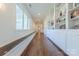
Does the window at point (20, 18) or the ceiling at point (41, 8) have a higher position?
the ceiling at point (41, 8)

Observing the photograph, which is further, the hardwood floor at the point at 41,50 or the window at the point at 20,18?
the window at the point at 20,18

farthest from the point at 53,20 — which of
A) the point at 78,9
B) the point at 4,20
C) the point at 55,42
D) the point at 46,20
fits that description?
the point at 4,20

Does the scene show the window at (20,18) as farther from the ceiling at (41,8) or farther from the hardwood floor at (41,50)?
the hardwood floor at (41,50)

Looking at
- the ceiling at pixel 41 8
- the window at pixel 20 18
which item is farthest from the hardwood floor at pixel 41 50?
the ceiling at pixel 41 8

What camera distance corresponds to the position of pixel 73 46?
10.5 feet

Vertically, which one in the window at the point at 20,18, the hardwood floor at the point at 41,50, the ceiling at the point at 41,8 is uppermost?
the ceiling at the point at 41,8

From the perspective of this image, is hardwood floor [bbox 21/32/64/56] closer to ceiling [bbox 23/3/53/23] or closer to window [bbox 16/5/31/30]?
window [bbox 16/5/31/30]

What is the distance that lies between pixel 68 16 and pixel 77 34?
1.06 metres

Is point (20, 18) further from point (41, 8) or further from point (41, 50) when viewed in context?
point (41, 50)

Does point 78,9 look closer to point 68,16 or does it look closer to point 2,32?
point 68,16

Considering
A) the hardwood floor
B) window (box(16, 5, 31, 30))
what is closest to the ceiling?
window (box(16, 5, 31, 30))

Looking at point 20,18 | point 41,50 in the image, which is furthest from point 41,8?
point 41,50

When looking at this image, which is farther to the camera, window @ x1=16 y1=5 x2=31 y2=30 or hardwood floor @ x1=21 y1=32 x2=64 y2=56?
window @ x1=16 y1=5 x2=31 y2=30

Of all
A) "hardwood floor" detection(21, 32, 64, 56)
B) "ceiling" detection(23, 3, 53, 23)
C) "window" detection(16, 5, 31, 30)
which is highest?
"ceiling" detection(23, 3, 53, 23)
